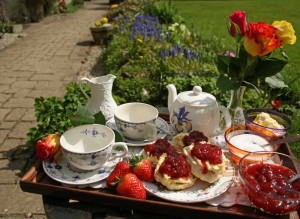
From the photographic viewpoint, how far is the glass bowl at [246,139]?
136 cm

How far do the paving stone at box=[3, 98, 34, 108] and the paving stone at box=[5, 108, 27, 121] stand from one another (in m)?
0.11

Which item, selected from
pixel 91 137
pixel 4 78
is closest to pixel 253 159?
pixel 91 137

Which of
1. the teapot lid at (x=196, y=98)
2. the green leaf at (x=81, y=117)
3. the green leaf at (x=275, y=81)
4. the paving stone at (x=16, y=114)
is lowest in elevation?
the paving stone at (x=16, y=114)

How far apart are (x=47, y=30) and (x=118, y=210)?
775 centimetres

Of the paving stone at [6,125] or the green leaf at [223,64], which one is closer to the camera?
the green leaf at [223,64]

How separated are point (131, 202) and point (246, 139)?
0.60 meters

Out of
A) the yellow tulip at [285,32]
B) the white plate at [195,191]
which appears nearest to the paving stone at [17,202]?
the white plate at [195,191]

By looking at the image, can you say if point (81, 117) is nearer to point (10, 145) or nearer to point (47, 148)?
point (47, 148)

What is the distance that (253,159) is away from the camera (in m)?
1.28

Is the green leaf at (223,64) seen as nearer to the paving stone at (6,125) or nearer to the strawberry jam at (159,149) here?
the strawberry jam at (159,149)

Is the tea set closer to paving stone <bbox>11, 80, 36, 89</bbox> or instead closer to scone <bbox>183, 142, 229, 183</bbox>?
scone <bbox>183, 142, 229, 183</bbox>

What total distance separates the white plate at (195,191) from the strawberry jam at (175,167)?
7cm

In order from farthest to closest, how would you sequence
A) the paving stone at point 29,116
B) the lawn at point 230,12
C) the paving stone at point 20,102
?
the lawn at point 230,12 < the paving stone at point 20,102 < the paving stone at point 29,116

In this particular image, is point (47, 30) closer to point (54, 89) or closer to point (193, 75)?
point (54, 89)
